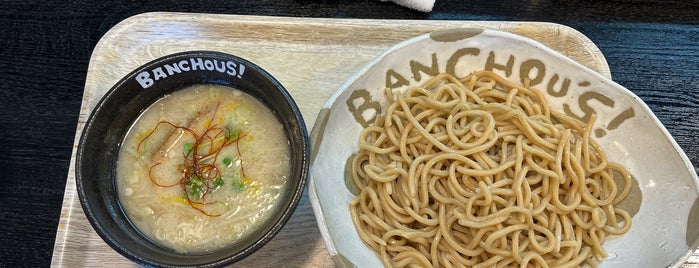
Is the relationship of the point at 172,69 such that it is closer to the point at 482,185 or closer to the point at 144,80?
the point at 144,80

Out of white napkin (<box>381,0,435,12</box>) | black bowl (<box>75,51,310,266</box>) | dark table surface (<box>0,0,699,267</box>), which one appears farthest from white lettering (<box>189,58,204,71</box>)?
white napkin (<box>381,0,435,12</box>)

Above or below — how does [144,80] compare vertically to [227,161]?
above

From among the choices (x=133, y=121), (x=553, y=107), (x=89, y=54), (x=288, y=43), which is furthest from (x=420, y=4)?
(x=89, y=54)

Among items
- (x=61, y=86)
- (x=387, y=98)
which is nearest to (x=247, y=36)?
(x=387, y=98)

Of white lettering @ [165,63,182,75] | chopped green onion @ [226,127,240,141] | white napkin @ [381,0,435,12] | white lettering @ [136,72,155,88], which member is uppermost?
white napkin @ [381,0,435,12]

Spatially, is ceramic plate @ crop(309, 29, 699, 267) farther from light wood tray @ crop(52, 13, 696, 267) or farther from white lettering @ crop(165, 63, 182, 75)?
white lettering @ crop(165, 63, 182, 75)

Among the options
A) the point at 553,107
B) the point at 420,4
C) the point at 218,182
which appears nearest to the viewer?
the point at 218,182

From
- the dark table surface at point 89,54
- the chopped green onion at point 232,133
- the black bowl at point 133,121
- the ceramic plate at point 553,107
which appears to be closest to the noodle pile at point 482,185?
the ceramic plate at point 553,107
